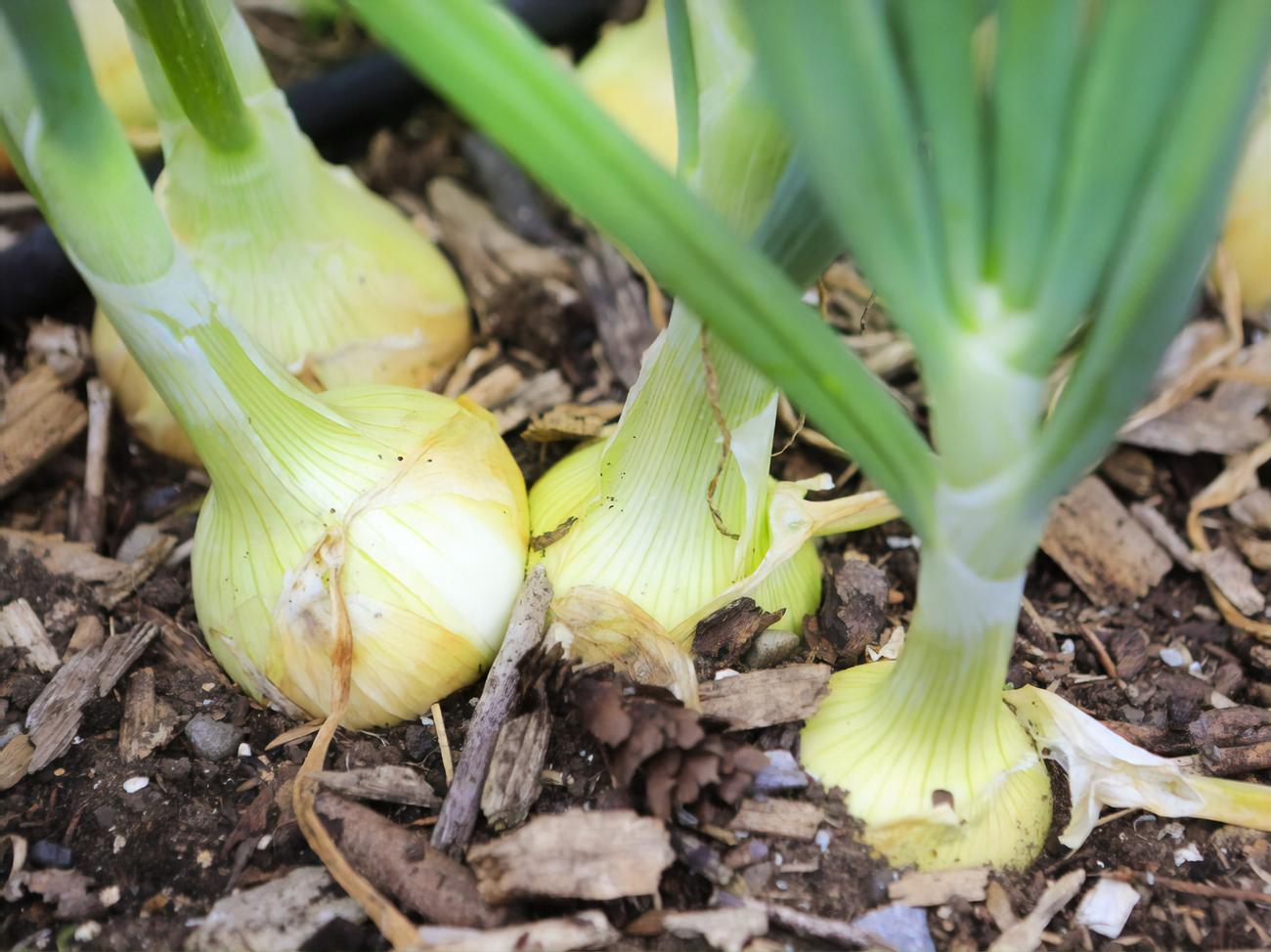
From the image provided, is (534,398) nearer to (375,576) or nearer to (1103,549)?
(375,576)

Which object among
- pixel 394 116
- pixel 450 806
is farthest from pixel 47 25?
pixel 394 116

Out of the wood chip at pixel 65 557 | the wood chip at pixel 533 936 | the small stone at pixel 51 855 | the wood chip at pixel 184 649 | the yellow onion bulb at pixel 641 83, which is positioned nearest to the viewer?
the wood chip at pixel 533 936

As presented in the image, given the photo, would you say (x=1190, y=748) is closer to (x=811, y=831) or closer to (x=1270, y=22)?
(x=811, y=831)

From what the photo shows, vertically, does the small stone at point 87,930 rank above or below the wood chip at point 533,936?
below

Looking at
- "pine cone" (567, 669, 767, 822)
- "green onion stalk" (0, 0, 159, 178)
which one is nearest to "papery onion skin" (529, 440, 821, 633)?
"pine cone" (567, 669, 767, 822)

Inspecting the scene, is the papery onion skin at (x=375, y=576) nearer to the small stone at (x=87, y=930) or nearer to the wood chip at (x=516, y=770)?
the wood chip at (x=516, y=770)

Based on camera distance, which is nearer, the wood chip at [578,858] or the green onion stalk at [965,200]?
the green onion stalk at [965,200]

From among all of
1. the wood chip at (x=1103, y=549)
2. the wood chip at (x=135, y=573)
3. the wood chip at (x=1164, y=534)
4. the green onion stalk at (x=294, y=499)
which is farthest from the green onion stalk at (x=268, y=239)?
the wood chip at (x=1164, y=534)
